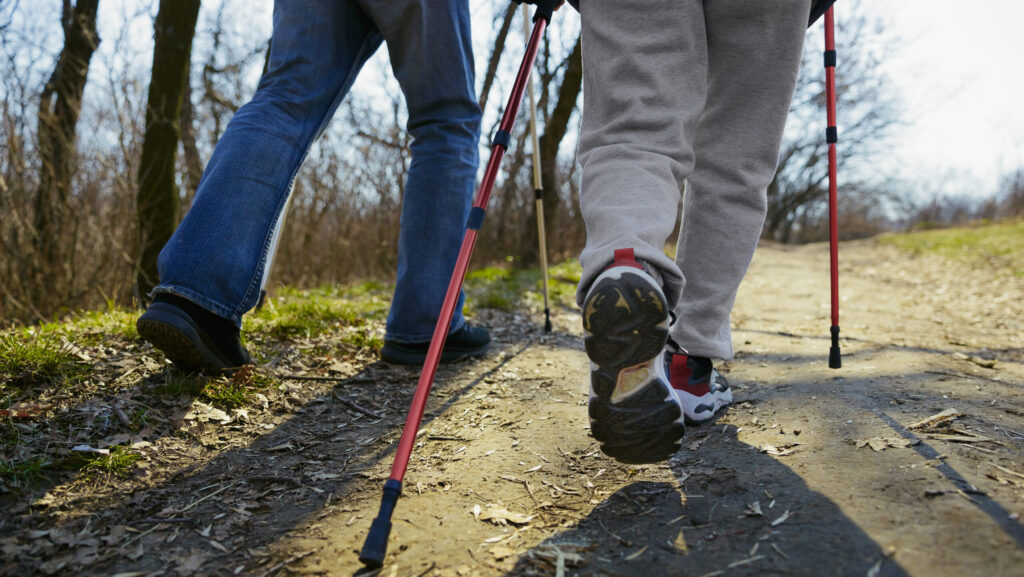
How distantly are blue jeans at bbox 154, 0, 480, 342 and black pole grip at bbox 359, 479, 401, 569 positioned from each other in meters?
0.96

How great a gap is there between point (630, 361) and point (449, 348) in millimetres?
1534

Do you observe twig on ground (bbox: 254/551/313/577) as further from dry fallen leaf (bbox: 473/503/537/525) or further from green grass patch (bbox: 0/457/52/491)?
green grass patch (bbox: 0/457/52/491)

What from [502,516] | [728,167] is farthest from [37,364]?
[728,167]

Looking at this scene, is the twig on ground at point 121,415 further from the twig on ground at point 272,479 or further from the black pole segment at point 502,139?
the black pole segment at point 502,139

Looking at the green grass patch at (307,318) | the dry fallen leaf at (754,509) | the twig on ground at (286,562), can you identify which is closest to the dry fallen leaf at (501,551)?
the twig on ground at (286,562)

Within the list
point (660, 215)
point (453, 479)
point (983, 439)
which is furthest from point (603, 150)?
point (983, 439)

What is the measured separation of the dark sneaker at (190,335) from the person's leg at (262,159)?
0.04 metres

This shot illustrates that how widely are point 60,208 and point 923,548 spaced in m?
5.83

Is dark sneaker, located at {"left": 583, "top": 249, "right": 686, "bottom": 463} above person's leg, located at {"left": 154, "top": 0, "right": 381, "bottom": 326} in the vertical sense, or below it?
below

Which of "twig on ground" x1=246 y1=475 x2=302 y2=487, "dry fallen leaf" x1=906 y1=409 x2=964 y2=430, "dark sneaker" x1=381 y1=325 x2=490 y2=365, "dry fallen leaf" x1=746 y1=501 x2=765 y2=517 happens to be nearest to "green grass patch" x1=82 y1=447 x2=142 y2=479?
"twig on ground" x1=246 y1=475 x2=302 y2=487

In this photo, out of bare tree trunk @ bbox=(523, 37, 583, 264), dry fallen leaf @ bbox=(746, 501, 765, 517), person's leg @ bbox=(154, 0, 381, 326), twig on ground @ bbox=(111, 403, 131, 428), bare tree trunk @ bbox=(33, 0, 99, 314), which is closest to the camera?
dry fallen leaf @ bbox=(746, 501, 765, 517)

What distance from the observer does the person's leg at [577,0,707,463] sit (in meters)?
Result: 1.20

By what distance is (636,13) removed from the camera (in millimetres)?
1410

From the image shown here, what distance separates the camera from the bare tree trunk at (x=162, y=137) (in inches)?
194
